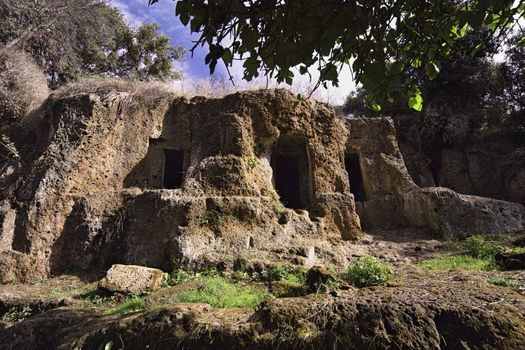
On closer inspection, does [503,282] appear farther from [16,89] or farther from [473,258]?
[16,89]

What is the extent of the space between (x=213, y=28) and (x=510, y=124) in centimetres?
1469

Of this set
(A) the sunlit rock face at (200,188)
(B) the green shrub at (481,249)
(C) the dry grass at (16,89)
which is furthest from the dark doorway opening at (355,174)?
(C) the dry grass at (16,89)

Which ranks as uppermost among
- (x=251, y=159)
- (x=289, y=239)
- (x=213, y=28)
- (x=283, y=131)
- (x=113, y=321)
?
(x=283, y=131)

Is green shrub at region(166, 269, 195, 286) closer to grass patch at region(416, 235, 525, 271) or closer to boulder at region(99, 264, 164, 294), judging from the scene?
boulder at region(99, 264, 164, 294)

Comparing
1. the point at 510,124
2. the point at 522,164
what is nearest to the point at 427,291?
the point at 522,164

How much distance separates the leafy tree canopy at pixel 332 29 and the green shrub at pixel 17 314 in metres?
5.29

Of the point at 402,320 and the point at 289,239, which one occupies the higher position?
the point at 289,239

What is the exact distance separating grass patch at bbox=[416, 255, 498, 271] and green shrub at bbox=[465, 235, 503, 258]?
0.16 metres

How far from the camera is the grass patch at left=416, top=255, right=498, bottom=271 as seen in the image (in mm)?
A: 6118

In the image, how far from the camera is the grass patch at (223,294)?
5.04 meters

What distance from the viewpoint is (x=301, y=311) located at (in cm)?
347

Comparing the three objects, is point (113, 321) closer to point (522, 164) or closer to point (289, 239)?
point (289, 239)

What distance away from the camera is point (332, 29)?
8.93 ft

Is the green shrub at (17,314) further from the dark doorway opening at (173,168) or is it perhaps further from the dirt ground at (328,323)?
the dark doorway opening at (173,168)
